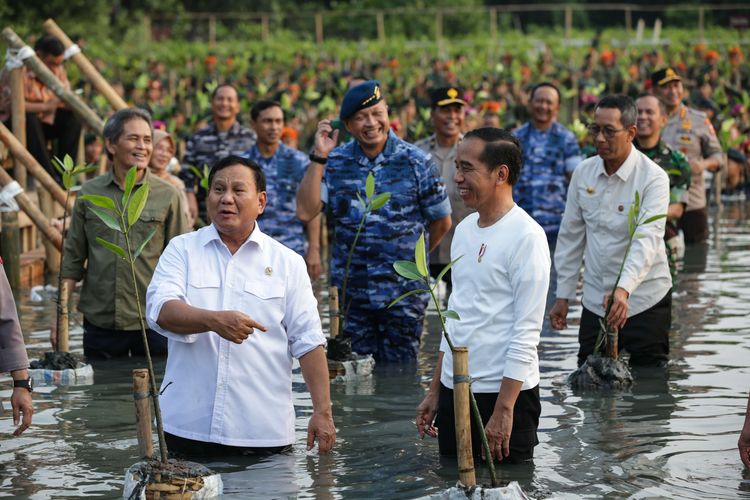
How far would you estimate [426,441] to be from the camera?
22.7 feet

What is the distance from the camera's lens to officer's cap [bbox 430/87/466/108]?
10305mm

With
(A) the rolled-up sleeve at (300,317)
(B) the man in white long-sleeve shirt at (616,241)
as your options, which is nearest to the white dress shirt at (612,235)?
(B) the man in white long-sleeve shirt at (616,241)

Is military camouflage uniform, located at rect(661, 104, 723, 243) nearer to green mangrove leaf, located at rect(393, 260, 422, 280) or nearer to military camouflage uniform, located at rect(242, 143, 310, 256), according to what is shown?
military camouflage uniform, located at rect(242, 143, 310, 256)

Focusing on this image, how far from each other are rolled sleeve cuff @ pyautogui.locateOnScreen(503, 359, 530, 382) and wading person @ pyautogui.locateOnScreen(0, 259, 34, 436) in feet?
6.93

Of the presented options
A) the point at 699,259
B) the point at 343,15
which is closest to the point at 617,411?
the point at 699,259

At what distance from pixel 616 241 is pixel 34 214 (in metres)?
5.69

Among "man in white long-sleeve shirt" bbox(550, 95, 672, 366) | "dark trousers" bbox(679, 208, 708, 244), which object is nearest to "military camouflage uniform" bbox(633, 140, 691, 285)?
"man in white long-sleeve shirt" bbox(550, 95, 672, 366)

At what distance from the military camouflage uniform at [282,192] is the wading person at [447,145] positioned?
101 cm

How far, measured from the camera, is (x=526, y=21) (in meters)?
53.3

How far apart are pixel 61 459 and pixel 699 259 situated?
9221mm

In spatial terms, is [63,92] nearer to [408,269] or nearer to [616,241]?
[616,241]

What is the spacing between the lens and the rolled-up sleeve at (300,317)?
18.6 ft

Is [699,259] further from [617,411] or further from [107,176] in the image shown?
[107,176]

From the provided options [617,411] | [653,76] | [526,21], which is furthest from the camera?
[526,21]
